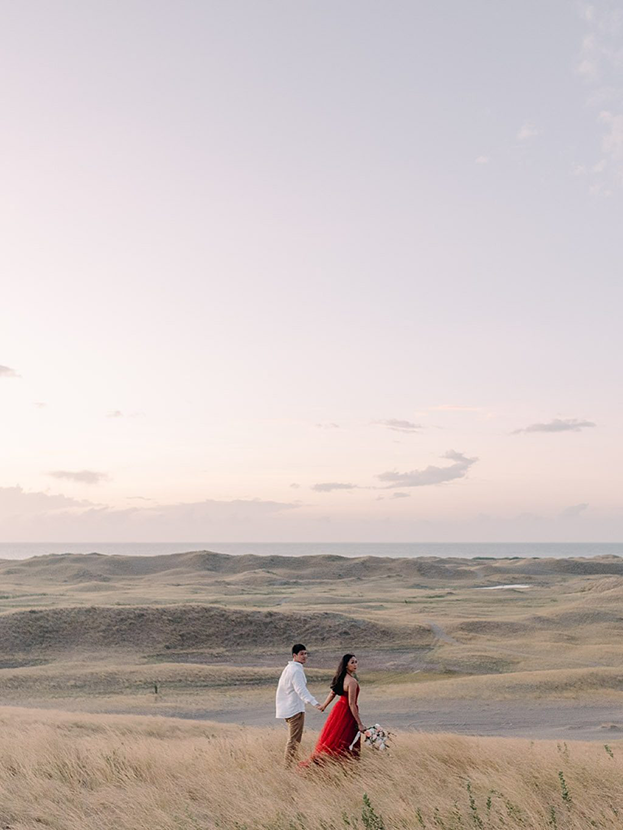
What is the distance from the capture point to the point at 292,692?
12742mm

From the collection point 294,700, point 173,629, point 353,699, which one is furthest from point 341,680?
point 173,629

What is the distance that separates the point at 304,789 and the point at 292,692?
2317 millimetres

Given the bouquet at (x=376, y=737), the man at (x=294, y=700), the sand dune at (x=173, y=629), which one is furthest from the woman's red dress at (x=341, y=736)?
the sand dune at (x=173, y=629)

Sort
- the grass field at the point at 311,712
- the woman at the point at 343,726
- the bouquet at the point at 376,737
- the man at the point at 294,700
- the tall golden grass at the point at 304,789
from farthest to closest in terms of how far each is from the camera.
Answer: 1. the man at the point at 294,700
2. the woman at the point at 343,726
3. the bouquet at the point at 376,737
4. the grass field at the point at 311,712
5. the tall golden grass at the point at 304,789

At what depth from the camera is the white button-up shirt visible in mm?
12523

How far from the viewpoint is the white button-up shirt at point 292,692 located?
12.5 m

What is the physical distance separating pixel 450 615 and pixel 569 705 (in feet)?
111

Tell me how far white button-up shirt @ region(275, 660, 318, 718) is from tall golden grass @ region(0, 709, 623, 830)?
2.96 ft

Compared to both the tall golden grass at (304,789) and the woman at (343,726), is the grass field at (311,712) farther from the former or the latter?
the woman at (343,726)

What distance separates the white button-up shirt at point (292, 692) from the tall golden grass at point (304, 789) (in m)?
0.90

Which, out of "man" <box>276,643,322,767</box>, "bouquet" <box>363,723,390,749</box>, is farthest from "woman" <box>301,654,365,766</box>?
"man" <box>276,643,322,767</box>

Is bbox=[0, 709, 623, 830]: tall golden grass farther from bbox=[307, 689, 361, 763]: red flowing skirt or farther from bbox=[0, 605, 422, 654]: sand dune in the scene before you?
bbox=[0, 605, 422, 654]: sand dune

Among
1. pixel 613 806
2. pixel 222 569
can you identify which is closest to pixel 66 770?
pixel 613 806

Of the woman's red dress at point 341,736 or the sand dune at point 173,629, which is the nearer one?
the woman's red dress at point 341,736
